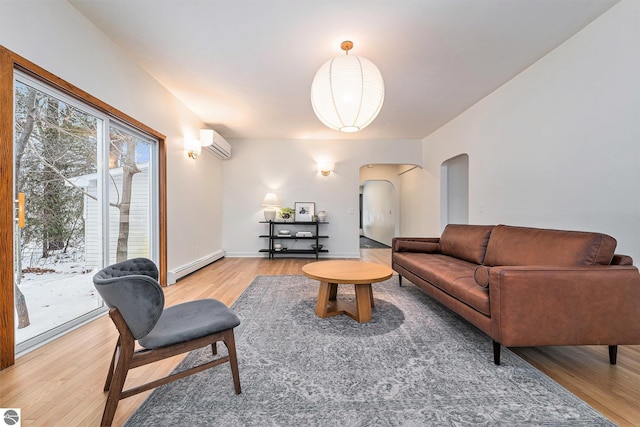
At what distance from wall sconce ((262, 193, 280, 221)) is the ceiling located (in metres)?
2.07

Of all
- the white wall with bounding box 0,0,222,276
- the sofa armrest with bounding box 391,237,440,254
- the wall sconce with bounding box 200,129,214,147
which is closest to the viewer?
the white wall with bounding box 0,0,222,276

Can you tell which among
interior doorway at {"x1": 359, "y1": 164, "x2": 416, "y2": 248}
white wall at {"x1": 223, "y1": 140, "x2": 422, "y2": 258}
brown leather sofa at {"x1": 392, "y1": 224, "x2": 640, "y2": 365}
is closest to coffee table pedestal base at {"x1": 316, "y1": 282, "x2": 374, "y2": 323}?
brown leather sofa at {"x1": 392, "y1": 224, "x2": 640, "y2": 365}

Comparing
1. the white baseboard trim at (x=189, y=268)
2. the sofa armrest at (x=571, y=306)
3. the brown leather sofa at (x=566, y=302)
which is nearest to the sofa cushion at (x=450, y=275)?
the brown leather sofa at (x=566, y=302)

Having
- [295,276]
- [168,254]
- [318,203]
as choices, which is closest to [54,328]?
[168,254]

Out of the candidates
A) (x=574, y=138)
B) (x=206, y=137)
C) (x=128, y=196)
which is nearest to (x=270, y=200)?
(x=206, y=137)

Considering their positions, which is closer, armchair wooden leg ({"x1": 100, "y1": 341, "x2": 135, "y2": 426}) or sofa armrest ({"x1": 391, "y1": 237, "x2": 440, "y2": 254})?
armchair wooden leg ({"x1": 100, "y1": 341, "x2": 135, "y2": 426})

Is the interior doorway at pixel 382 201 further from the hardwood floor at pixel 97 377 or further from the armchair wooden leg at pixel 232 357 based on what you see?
the armchair wooden leg at pixel 232 357

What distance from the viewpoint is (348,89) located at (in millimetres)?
2023

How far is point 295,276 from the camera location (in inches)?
157

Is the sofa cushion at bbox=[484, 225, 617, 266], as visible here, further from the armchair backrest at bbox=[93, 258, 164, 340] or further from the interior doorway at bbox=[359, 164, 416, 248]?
the interior doorway at bbox=[359, 164, 416, 248]

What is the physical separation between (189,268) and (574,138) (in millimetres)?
4912

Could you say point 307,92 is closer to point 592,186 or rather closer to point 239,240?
point 592,186

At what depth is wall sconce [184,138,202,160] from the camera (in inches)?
158

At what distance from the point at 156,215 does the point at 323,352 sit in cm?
285
